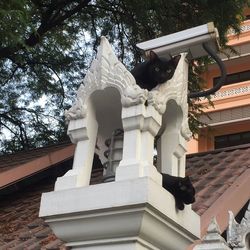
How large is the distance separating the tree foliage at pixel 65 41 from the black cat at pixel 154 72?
11.0 feet

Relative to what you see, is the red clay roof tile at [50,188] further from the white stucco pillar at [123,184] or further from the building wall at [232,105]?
the building wall at [232,105]

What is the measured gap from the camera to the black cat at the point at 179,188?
2871 mm

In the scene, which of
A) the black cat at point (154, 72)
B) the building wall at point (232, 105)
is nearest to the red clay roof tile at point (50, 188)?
the black cat at point (154, 72)

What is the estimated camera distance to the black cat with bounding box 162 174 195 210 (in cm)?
287

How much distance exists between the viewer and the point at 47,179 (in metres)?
7.45

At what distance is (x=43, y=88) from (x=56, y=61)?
759 mm

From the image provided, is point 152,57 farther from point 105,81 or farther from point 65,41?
point 65,41

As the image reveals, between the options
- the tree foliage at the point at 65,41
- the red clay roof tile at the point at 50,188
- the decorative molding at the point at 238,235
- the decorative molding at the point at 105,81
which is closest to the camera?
the decorative molding at the point at 105,81

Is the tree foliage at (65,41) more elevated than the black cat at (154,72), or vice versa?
the tree foliage at (65,41)

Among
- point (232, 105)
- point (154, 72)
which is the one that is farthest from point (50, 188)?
point (232, 105)

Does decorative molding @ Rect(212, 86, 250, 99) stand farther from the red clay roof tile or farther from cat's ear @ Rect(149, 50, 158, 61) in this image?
cat's ear @ Rect(149, 50, 158, 61)

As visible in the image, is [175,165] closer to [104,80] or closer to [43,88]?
[104,80]

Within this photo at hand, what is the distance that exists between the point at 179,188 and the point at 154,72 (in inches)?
26.0

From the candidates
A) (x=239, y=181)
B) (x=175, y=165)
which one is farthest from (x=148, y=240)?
(x=239, y=181)
